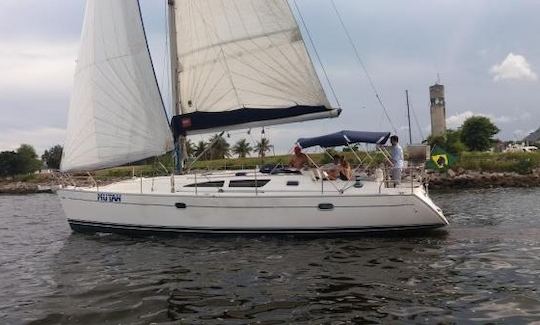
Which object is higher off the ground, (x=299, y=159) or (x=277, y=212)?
(x=299, y=159)

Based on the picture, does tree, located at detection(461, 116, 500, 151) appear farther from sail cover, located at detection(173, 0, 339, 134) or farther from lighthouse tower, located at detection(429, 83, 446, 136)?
sail cover, located at detection(173, 0, 339, 134)

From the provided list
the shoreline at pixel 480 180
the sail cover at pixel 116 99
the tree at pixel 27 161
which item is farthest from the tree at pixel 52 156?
the sail cover at pixel 116 99

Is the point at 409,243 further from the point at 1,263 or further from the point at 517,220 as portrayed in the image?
the point at 1,263

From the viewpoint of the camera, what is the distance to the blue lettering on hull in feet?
59.9

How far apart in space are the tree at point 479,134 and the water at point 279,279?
232 feet

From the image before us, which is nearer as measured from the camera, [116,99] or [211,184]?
[211,184]

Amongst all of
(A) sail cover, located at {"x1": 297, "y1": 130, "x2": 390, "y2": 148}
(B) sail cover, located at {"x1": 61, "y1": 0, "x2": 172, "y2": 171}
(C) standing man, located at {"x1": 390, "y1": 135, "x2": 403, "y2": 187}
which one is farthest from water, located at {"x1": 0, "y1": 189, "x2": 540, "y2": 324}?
(B) sail cover, located at {"x1": 61, "y1": 0, "x2": 172, "y2": 171}

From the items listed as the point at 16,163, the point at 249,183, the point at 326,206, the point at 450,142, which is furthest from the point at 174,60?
the point at 16,163

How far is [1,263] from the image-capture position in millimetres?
14812

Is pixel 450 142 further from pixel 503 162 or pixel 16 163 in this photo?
pixel 16 163

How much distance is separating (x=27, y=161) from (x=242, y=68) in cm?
11203

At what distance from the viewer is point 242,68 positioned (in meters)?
19.0

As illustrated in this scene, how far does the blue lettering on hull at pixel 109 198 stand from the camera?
1826 centimetres

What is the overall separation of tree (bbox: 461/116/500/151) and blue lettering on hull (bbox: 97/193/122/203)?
7643 cm
